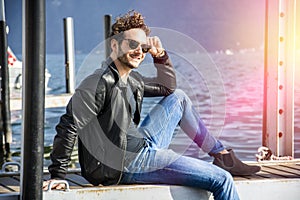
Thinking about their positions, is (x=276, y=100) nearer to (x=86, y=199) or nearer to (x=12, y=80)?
(x=86, y=199)

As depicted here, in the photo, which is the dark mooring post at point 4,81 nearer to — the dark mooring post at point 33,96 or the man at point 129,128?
the man at point 129,128

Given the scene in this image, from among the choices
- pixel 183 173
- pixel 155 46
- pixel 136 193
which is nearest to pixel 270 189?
pixel 183 173

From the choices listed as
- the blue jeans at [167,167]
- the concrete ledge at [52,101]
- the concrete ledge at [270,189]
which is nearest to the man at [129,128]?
the blue jeans at [167,167]

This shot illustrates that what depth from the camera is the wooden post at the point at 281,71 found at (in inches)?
194

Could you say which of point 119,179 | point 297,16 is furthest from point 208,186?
point 297,16

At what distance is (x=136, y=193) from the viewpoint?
12.0 ft

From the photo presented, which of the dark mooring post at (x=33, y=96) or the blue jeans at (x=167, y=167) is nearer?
the dark mooring post at (x=33, y=96)

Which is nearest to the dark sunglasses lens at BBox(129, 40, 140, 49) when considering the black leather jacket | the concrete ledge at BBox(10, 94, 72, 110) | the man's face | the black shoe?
the man's face

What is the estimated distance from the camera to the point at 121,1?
73.1m

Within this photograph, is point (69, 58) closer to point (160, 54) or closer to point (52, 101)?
point (52, 101)

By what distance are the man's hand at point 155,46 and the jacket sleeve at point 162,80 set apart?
8cm

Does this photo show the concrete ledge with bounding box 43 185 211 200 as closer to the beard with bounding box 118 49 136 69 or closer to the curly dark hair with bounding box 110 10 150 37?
the beard with bounding box 118 49 136 69

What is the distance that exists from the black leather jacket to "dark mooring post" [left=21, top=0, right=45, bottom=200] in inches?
6.5

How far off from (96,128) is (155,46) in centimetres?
65
